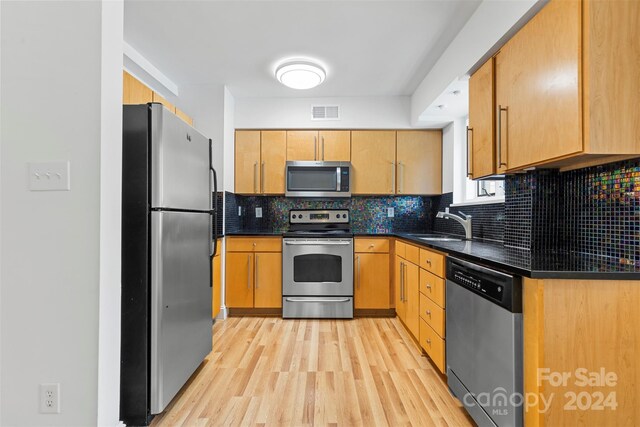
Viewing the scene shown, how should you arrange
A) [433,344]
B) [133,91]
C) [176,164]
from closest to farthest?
[176,164] → [433,344] → [133,91]

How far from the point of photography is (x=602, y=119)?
1280 millimetres

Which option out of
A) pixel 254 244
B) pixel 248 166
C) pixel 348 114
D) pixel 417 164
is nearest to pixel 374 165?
pixel 417 164

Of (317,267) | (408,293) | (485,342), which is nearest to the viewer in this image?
(485,342)

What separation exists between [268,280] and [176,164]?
6.41 feet

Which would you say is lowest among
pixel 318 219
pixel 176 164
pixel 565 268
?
pixel 565 268

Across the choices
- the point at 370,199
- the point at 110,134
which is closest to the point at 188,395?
the point at 110,134

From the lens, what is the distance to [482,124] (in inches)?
81.5

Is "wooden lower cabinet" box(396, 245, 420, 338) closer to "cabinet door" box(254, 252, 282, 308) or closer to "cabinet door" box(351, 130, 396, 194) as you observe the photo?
"cabinet door" box(351, 130, 396, 194)

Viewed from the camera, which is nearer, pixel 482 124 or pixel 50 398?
pixel 50 398

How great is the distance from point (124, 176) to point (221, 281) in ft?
6.57

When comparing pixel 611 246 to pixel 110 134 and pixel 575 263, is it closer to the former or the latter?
pixel 575 263

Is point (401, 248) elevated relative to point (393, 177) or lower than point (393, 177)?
lower

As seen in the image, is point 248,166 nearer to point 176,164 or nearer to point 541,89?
point 176,164

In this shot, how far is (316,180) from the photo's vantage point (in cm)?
371
